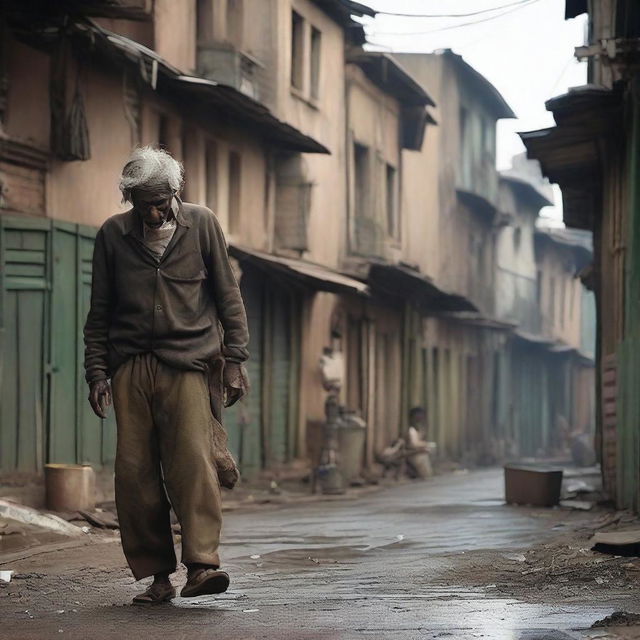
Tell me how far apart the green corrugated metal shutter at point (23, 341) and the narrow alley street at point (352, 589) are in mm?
3436

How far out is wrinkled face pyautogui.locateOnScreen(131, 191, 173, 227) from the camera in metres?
7.09

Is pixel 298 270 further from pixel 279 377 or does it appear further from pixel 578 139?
pixel 578 139

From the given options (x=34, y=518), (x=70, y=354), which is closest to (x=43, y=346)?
(x=70, y=354)

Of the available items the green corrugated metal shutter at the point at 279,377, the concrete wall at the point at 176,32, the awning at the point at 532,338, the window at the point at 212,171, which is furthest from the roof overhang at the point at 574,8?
the awning at the point at 532,338

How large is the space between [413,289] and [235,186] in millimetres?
8115

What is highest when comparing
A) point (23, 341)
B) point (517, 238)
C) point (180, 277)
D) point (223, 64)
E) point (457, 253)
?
point (223, 64)

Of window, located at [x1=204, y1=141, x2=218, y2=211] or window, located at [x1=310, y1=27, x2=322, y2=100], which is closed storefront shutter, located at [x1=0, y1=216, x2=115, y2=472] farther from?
window, located at [x1=310, y1=27, x2=322, y2=100]

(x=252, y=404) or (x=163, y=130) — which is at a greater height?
(x=163, y=130)

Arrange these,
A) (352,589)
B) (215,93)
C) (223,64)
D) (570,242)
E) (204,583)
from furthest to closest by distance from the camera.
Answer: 1. (570,242)
2. (223,64)
3. (215,93)
4. (352,589)
5. (204,583)

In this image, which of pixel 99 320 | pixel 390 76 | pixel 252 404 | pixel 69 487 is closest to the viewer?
pixel 99 320

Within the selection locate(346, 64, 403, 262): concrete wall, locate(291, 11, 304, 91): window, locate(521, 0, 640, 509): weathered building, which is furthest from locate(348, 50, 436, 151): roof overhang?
locate(521, 0, 640, 509): weathered building

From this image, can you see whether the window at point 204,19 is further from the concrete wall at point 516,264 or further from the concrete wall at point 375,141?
the concrete wall at point 516,264

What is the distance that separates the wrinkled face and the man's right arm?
0.78 feet

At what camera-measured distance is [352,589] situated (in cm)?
764
